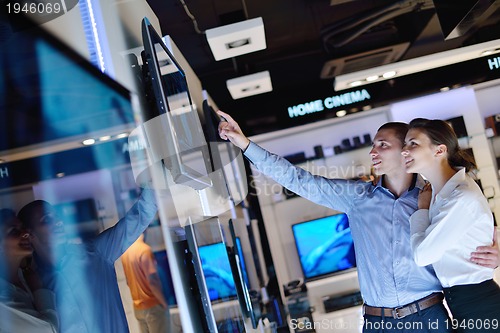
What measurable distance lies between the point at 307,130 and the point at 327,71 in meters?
2.05

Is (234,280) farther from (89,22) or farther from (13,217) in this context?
(13,217)

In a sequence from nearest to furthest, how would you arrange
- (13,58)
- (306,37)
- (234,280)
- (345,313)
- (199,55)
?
(13,58) → (234,280) → (199,55) → (306,37) → (345,313)

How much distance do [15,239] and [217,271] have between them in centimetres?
205

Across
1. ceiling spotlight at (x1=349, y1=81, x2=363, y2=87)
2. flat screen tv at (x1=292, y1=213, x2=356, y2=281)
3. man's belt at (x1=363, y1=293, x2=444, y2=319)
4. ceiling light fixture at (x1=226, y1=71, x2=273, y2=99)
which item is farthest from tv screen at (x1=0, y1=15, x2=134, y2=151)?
flat screen tv at (x1=292, y1=213, x2=356, y2=281)

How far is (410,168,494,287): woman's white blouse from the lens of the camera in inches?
95.6

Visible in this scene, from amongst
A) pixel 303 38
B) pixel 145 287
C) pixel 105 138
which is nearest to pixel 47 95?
pixel 105 138

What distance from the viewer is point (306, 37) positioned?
6207 millimetres

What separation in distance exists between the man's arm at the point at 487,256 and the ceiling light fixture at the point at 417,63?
3428mm

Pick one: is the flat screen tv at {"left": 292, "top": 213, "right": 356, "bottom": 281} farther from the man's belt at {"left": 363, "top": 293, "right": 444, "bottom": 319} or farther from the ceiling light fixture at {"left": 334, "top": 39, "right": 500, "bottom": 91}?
the man's belt at {"left": 363, "top": 293, "right": 444, "bottom": 319}

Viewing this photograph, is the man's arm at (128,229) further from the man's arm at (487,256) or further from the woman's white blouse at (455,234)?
the man's arm at (487,256)

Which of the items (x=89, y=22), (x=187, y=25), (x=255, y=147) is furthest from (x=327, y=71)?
(x=89, y=22)

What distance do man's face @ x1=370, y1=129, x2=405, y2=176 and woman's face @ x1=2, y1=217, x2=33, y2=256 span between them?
203 cm

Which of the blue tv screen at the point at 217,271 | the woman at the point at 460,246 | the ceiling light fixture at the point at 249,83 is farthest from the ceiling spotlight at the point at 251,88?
the woman at the point at 460,246

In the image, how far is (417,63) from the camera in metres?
5.74
